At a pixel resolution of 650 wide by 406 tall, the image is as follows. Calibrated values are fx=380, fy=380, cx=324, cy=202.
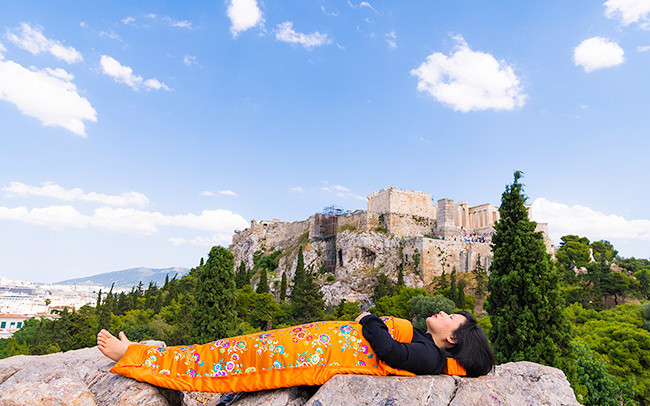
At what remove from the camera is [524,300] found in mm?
10586

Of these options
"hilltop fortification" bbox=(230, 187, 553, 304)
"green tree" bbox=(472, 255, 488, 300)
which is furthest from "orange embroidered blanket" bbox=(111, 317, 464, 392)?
"hilltop fortification" bbox=(230, 187, 553, 304)

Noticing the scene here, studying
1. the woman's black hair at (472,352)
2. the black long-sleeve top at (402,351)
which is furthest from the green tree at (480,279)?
the black long-sleeve top at (402,351)

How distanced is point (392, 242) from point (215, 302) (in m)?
24.0

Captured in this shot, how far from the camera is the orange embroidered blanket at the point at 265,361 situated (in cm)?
302

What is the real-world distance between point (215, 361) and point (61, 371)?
1291mm

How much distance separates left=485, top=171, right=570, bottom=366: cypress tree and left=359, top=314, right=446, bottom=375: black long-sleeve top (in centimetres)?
843

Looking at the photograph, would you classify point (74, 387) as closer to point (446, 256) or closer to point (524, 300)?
point (524, 300)

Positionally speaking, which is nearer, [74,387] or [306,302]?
[74,387]

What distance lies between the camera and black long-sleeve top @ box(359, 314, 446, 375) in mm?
2930

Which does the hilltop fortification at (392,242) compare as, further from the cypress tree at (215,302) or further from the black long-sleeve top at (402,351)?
the black long-sleeve top at (402,351)

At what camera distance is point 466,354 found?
3232 mm

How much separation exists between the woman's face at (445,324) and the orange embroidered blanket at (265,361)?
0.27 m

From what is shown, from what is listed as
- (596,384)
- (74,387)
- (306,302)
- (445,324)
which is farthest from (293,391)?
(306,302)

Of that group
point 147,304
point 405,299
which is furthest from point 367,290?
point 147,304
